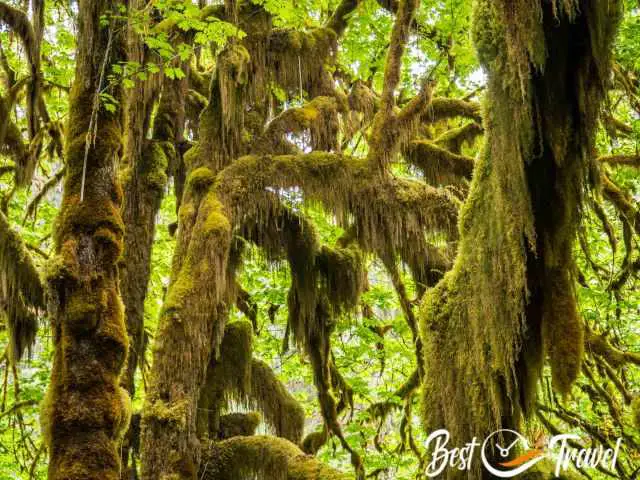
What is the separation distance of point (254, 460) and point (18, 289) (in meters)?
3.57

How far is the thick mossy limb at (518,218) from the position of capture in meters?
3.78

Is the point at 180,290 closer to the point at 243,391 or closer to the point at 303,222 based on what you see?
the point at 303,222

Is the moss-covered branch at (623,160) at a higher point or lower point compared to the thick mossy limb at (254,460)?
higher

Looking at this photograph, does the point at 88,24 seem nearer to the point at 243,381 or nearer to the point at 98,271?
the point at 98,271

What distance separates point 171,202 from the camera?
14695 millimetres

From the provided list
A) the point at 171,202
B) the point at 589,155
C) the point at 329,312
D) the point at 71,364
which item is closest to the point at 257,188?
the point at 329,312

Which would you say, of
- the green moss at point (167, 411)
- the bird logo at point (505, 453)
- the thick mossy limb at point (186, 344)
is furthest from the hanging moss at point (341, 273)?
the bird logo at point (505, 453)

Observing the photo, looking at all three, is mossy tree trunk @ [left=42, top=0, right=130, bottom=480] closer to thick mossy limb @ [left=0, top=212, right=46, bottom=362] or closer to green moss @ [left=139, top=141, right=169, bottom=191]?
thick mossy limb @ [left=0, top=212, right=46, bottom=362]

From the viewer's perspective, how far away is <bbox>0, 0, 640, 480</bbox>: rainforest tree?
13.5ft

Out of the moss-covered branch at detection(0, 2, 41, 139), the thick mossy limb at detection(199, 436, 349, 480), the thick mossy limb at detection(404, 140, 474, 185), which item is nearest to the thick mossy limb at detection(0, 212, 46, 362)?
the moss-covered branch at detection(0, 2, 41, 139)

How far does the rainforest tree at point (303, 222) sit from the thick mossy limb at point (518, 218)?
0.06 ft

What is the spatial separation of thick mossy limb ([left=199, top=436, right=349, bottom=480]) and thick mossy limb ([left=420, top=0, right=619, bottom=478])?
337 centimetres

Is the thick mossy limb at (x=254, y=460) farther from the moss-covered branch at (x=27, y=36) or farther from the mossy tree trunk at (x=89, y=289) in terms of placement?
the moss-covered branch at (x=27, y=36)

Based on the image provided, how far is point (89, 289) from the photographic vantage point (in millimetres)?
4324
